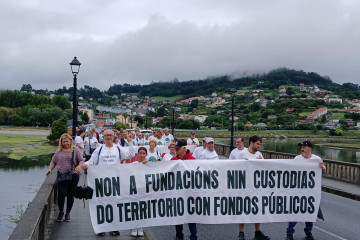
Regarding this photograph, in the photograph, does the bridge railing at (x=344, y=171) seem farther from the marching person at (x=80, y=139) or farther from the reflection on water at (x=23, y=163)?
the reflection on water at (x=23, y=163)

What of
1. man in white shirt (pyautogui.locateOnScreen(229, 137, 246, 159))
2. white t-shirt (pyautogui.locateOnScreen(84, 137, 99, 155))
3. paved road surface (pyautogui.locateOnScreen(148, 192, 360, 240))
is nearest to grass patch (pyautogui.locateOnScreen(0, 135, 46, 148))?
white t-shirt (pyautogui.locateOnScreen(84, 137, 99, 155))

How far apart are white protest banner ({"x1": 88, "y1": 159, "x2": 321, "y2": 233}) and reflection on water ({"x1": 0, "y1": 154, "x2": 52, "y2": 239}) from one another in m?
8.40

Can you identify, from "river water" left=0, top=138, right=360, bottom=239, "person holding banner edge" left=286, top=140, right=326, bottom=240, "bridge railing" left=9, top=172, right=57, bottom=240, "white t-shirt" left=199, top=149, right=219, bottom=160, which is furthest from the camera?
"river water" left=0, top=138, right=360, bottom=239

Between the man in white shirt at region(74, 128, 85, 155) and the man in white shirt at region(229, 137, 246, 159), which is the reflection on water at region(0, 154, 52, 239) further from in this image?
the man in white shirt at region(229, 137, 246, 159)

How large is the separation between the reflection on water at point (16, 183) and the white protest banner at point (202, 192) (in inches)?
331

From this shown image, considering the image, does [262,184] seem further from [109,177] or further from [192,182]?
[109,177]

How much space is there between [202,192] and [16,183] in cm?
2097

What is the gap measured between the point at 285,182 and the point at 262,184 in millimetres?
473

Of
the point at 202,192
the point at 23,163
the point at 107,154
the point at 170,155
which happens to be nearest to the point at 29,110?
the point at 23,163

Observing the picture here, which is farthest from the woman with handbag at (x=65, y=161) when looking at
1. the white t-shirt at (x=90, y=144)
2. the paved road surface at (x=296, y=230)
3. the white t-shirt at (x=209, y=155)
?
the white t-shirt at (x=90, y=144)

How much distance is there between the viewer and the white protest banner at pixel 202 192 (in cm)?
694

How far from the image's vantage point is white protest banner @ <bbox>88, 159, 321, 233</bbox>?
22.8 ft

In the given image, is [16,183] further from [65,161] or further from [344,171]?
[65,161]

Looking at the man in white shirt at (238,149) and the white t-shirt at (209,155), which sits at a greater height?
the man in white shirt at (238,149)
